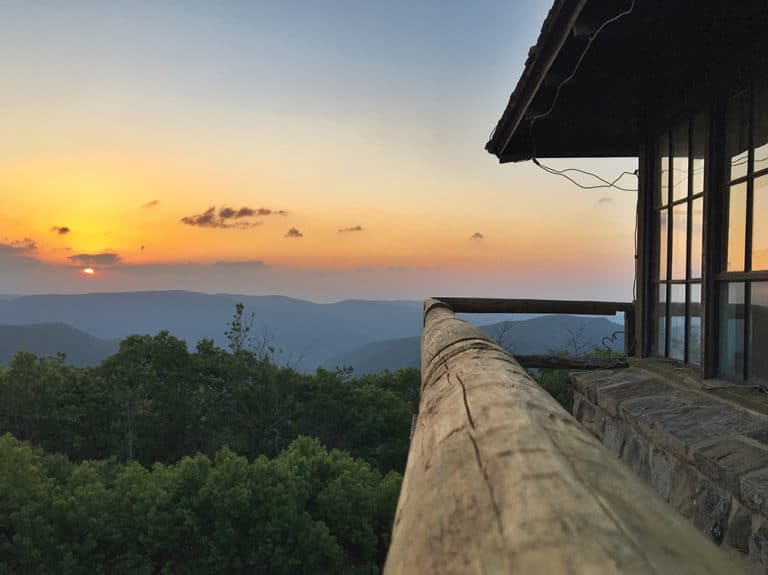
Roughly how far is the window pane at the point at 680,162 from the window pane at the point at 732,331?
2.65 feet

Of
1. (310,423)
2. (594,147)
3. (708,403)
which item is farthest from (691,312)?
(310,423)

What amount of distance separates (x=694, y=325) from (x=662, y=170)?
115 centimetres

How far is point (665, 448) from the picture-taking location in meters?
2.60

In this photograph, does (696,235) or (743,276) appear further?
(696,235)

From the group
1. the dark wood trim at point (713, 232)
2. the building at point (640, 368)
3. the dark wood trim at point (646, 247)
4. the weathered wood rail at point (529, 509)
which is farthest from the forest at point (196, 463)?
the weathered wood rail at point (529, 509)

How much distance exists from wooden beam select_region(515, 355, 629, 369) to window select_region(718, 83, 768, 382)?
1.11 metres

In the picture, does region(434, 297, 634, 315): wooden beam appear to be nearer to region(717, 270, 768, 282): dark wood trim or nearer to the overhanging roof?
the overhanging roof

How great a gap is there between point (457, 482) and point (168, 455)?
2173cm

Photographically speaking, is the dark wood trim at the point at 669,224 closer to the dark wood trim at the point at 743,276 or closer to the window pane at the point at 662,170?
the window pane at the point at 662,170

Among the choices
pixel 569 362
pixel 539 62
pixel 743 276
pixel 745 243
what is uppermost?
pixel 539 62

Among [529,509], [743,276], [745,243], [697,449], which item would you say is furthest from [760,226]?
[529,509]

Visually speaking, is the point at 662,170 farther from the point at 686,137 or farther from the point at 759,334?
the point at 759,334

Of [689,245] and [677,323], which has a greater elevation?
[689,245]

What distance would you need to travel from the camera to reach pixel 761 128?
265cm
